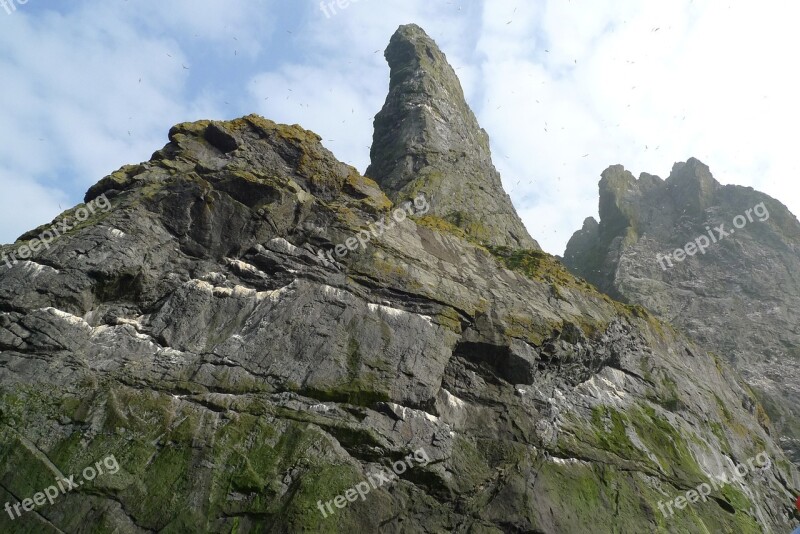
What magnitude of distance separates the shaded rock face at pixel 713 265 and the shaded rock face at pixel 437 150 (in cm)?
2125

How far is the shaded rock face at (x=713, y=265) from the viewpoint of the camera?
5278 cm

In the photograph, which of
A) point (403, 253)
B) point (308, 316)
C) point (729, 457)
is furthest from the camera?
point (729, 457)

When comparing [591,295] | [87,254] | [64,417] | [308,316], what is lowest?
[64,417]

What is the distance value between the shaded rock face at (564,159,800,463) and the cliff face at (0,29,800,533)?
25723 millimetres

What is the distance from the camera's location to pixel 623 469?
23156mm

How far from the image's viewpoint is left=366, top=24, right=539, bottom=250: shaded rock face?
4372 centimetres

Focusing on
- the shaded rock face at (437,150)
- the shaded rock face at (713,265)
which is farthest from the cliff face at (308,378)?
the shaded rock face at (713,265)

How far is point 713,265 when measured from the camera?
64125 mm

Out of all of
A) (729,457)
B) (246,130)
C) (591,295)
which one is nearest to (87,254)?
(246,130)

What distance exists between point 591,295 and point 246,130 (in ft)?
73.0

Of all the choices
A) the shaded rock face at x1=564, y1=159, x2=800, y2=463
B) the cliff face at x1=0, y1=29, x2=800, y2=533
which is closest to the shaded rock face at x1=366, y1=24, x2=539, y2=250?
the cliff face at x1=0, y1=29, x2=800, y2=533

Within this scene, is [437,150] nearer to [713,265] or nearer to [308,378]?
[308,378]

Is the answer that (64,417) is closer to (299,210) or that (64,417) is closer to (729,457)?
(299,210)

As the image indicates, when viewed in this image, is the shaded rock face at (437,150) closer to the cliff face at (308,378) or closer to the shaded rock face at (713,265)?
the cliff face at (308,378)
